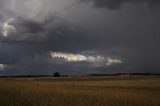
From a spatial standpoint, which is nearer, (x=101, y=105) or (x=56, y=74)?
(x=101, y=105)

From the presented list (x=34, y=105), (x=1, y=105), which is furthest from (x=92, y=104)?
(x=1, y=105)

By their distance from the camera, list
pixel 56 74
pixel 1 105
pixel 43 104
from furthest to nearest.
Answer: pixel 56 74, pixel 43 104, pixel 1 105

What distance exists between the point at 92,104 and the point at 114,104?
60.9 inches

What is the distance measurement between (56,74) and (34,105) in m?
141

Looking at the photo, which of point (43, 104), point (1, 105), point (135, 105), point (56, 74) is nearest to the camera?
point (1, 105)

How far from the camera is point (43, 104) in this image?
1725 centimetres

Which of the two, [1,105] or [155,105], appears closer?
[1,105]

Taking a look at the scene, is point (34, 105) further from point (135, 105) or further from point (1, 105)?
point (135, 105)

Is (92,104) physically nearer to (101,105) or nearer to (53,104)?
(101,105)

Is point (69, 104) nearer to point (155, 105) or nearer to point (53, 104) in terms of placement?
point (53, 104)

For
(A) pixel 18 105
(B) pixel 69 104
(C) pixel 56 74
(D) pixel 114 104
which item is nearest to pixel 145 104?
(D) pixel 114 104

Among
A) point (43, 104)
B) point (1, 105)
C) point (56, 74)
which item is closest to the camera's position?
point (1, 105)

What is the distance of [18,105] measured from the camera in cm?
1634

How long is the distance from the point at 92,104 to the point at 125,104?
2295 mm
